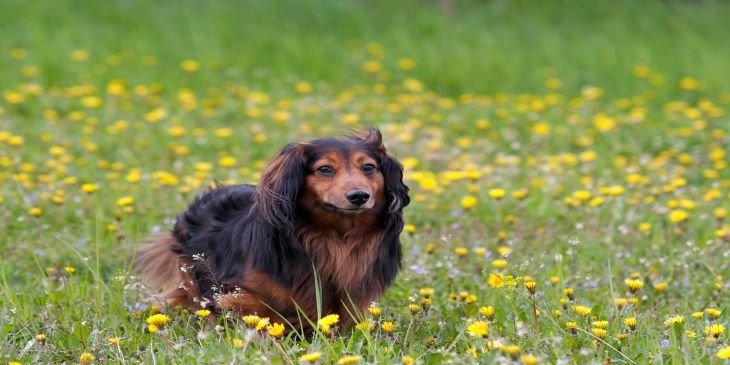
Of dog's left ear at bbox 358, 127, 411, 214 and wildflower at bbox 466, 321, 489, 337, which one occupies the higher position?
dog's left ear at bbox 358, 127, 411, 214

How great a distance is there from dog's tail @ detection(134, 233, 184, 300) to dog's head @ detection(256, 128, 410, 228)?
81 cm

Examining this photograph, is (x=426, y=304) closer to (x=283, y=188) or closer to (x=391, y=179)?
(x=391, y=179)

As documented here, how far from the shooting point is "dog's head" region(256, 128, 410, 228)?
10.8ft

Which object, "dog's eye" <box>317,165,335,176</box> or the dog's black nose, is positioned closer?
the dog's black nose

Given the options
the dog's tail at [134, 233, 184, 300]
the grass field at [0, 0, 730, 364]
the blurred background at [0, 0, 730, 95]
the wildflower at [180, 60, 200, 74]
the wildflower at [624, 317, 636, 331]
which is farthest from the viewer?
the blurred background at [0, 0, 730, 95]

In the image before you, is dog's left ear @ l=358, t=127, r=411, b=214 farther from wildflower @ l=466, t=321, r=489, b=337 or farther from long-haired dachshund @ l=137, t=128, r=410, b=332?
wildflower @ l=466, t=321, r=489, b=337

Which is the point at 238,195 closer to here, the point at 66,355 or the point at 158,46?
the point at 66,355

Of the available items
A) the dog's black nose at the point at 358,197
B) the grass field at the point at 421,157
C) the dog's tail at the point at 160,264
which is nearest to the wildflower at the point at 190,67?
the grass field at the point at 421,157

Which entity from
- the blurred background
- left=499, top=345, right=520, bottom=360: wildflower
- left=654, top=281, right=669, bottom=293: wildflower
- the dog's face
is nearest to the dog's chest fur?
the dog's face

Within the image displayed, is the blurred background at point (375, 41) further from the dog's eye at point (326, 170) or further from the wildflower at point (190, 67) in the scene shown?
the dog's eye at point (326, 170)

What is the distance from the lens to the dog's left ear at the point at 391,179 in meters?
3.49

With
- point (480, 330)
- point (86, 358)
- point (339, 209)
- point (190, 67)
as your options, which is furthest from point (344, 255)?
point (190, 67)

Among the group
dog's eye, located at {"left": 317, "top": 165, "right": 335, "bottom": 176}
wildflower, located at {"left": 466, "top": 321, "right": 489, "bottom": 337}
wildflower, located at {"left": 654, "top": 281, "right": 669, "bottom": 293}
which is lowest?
wildflower, located at {"left": 654, "top": 281, "right": 669, "bottom": 293}

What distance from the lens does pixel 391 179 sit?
3539 mm
